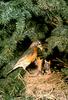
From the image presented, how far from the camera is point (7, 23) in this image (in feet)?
11.3

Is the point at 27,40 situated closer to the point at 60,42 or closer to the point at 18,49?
the point at 18,49

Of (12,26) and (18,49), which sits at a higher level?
(12,26)

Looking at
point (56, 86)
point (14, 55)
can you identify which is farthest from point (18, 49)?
point (56, 86)

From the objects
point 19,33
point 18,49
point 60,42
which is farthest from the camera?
point 18,49

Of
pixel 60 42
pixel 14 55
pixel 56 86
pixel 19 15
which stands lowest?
pixel 56 86

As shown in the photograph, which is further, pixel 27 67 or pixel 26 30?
pixel 27 67

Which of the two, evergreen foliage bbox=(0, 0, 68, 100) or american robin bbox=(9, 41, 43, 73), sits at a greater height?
evergreen foliage bbox=(0, 0, 68, 100)

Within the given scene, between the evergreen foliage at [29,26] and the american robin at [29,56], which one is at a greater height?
the evergreen foliage at [29,26]

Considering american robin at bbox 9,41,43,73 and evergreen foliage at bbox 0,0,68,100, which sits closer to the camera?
evergreen foliage at bbox 0,0,68,100

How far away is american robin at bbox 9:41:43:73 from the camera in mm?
3469

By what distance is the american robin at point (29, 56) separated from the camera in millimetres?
3469

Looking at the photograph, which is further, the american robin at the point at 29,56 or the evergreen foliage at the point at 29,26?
the american robin at the point at 29,56

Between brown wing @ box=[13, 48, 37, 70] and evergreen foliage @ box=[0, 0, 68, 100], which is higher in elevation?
evergreen foliage @ box=[0, 0, 68, 100]

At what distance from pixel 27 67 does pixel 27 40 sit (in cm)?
31
